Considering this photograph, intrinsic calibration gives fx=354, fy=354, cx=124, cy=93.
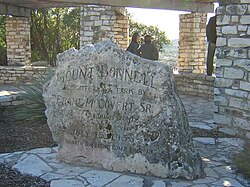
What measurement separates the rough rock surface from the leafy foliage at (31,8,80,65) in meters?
10.8

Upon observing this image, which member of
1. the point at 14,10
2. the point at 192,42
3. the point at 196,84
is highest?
the point at 14,10

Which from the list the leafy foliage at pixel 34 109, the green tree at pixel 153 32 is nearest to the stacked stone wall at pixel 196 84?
the leafy foliage at pixel 34 109

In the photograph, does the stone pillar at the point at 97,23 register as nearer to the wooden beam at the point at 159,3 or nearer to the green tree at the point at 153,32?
the wooden beam at the point at 159,3

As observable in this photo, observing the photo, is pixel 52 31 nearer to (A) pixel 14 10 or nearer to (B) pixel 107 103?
(A) pixel 14 10

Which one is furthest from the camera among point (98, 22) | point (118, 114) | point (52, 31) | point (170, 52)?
point (170, 52)

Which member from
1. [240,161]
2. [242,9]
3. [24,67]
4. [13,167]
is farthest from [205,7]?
[13,167]

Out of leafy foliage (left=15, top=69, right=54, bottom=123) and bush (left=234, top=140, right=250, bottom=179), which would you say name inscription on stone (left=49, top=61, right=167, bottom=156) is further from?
leafy foliage (left=15, top=69, right=54, bottom=123)

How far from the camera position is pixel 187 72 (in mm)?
10273

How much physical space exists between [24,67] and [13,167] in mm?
7159

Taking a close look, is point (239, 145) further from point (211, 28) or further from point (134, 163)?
point (211, 28)

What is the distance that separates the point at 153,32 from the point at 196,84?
8126 mm

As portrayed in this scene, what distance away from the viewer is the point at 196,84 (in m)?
9.22

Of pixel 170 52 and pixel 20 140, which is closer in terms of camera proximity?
pixel 20 140

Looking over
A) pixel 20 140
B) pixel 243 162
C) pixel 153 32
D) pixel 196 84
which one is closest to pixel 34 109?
pixel 20 140
